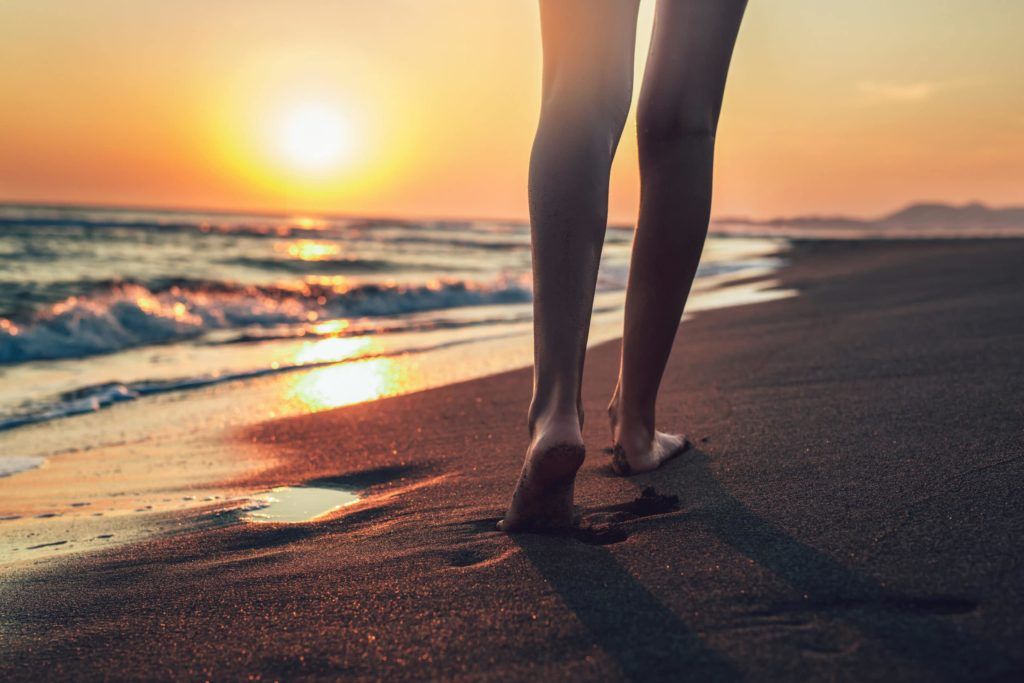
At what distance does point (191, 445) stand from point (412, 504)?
4.12ft

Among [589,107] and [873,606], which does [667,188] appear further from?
[873,606]

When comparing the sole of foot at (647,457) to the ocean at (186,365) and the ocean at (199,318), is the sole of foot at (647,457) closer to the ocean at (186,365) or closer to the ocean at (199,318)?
the ocean at (186,365)

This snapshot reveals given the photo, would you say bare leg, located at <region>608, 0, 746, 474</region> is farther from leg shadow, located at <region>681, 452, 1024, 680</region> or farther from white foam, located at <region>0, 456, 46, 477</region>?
white foam, located at <region>0, 456, 46, 477</region>

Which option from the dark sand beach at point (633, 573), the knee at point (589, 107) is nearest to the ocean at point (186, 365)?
the dark sand beach at point (633, 573)

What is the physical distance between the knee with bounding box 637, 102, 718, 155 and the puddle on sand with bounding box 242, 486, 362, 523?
3.07 feet

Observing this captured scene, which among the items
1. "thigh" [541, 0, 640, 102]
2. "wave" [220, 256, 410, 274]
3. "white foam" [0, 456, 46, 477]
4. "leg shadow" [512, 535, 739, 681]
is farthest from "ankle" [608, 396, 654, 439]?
"wave" [220, 256, 410, 274]

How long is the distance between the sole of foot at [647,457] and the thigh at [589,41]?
690 millimetres

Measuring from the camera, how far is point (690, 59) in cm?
148

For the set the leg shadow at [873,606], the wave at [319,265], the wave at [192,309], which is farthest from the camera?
the wave at [319,265]

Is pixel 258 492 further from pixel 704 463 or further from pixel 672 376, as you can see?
pixel 672 376

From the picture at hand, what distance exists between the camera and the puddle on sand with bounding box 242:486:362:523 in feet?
5.57

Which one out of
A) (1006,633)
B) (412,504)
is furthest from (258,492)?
(1006,633)

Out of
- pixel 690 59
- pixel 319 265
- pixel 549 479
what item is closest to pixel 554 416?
pixel 549 479

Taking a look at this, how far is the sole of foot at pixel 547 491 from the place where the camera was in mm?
1227
